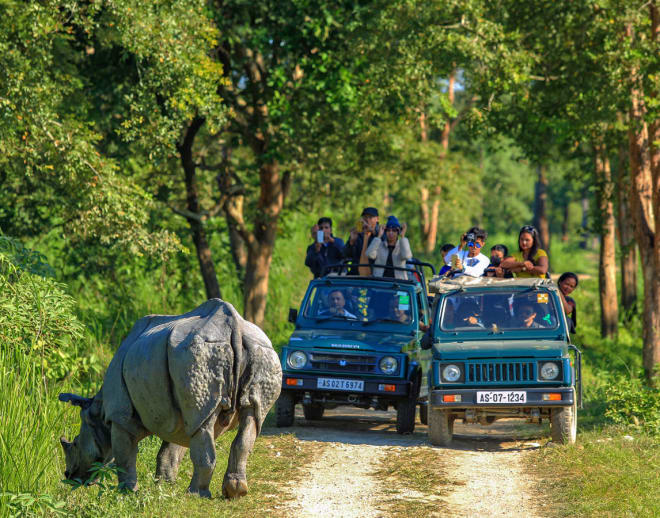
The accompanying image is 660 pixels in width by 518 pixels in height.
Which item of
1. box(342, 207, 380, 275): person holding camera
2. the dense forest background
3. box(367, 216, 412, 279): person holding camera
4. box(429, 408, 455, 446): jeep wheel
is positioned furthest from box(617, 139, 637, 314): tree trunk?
box(429, 408, 455, 446): jeep wheel

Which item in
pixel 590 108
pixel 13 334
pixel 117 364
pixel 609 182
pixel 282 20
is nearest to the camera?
pixel 117 364

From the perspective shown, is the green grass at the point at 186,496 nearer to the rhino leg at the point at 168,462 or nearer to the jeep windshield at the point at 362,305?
the rhino leg at the point at 168,462

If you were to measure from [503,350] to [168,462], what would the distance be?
4.03 meters

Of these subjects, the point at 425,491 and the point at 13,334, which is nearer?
the point at 425,491

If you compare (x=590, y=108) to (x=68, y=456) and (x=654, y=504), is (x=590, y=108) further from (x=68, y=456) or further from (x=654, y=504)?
(x=68, y=456)

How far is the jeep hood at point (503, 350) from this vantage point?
10.2 metres

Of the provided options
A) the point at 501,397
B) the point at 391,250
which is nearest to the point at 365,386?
the point at 501,397

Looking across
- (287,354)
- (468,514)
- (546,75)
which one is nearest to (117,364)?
(468,514)

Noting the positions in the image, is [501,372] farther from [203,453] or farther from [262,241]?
[262,241]

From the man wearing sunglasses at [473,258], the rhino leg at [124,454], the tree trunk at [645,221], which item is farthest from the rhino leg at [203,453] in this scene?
the tree trunk at [645,221]

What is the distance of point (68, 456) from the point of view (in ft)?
24.2

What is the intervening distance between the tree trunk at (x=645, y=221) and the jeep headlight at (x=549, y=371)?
199 inches

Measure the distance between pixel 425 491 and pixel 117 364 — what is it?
2.89 metres

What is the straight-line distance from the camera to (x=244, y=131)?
744 inches
